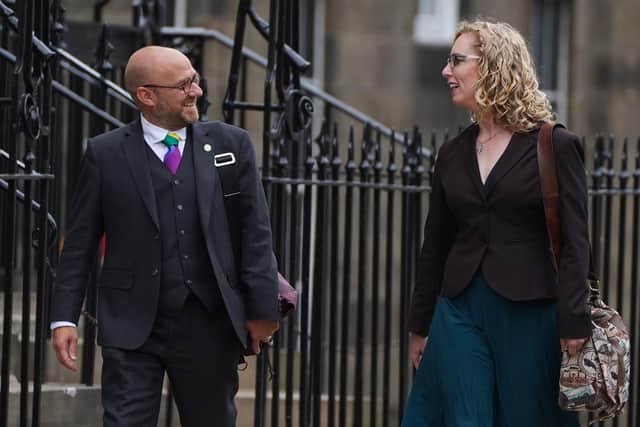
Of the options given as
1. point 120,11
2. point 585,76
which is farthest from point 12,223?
point 585,76

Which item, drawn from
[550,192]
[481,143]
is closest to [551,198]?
[550,192]

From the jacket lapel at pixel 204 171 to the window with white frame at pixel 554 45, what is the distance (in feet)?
34.0

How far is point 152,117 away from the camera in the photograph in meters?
5.34

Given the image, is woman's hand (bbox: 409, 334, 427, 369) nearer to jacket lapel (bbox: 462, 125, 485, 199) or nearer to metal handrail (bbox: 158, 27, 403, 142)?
jacket lapel (bbox: 462, 125, 485, 199)

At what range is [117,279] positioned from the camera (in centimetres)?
528

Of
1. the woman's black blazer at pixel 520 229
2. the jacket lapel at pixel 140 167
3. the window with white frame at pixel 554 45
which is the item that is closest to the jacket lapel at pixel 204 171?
the jacket lapel at pixel 140 167

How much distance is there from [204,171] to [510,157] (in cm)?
111

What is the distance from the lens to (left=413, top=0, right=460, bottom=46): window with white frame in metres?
14.4

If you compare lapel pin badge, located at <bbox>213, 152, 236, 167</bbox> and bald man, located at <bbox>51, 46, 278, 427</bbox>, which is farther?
lapel pin badge, located at <bbox>213, 152, 236, 167</bbox>

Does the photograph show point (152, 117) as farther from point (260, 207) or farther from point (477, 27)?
point (477, 27)

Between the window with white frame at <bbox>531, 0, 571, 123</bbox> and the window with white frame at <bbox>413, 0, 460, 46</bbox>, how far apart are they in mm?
1195

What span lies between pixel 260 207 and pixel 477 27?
1.07 meters

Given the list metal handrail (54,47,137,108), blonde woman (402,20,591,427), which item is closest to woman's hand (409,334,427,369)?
blonde woman (402,20,591,427)

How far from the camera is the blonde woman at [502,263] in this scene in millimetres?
5441
